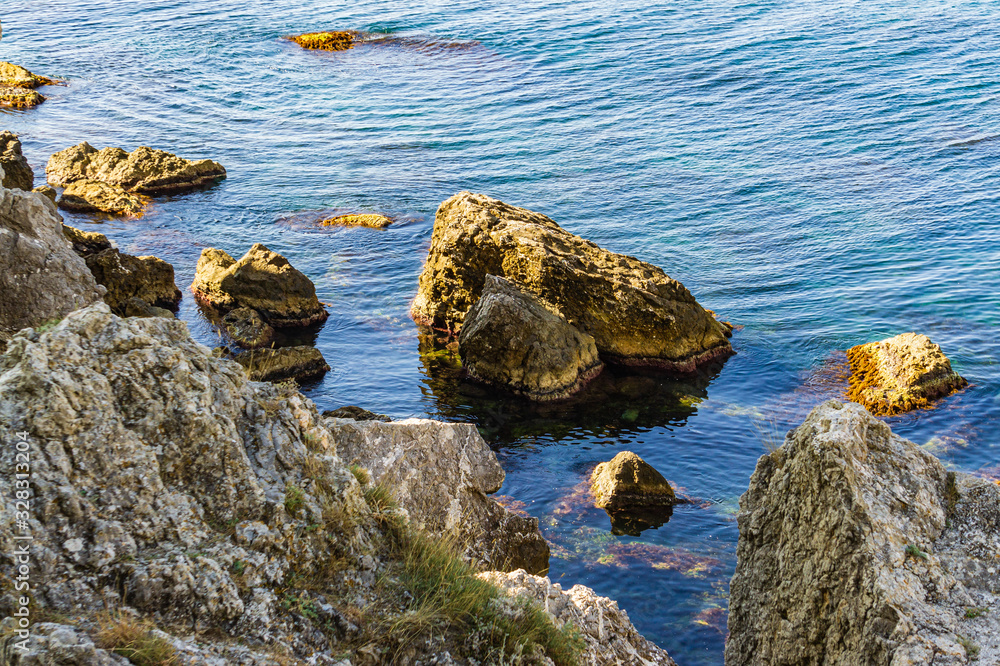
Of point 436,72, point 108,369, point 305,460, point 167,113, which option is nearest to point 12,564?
point 108,369

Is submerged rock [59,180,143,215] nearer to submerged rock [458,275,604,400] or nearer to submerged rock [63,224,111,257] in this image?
submerged rock [63,224,111,257]

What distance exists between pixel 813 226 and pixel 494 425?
65.7 ft

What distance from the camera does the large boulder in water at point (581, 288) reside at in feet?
82.8

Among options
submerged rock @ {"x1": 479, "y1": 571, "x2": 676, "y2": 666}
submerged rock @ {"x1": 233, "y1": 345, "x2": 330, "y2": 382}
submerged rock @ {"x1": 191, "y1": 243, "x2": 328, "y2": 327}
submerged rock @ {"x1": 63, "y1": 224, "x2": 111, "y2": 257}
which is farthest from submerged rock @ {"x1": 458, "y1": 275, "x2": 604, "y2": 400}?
submerged rock @ {"x1": 479, "y1": 571, "x2": 676, "y2": 666}

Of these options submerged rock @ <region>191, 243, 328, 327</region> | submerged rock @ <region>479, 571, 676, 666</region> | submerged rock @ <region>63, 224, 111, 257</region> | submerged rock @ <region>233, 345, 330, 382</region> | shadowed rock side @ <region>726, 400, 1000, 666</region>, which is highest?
shadowed rock side @ <region>726, 400, 1000, 666</region>

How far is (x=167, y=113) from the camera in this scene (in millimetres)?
52344

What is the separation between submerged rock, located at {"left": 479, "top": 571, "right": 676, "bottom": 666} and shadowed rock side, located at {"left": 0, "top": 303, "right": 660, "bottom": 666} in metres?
1.17

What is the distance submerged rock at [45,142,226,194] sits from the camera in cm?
3919

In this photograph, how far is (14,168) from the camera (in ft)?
86.9

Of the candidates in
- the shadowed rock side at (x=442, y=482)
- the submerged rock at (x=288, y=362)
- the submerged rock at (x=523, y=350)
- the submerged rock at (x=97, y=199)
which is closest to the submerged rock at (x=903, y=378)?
the submerged rock at (x=523, y=350)

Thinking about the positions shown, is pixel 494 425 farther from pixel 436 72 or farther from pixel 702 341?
pixel 436 72

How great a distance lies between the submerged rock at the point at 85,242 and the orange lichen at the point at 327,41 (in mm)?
42153

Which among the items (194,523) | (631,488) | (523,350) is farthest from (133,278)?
(194,523)

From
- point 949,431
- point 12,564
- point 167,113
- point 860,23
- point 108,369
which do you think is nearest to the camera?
point 12,564
